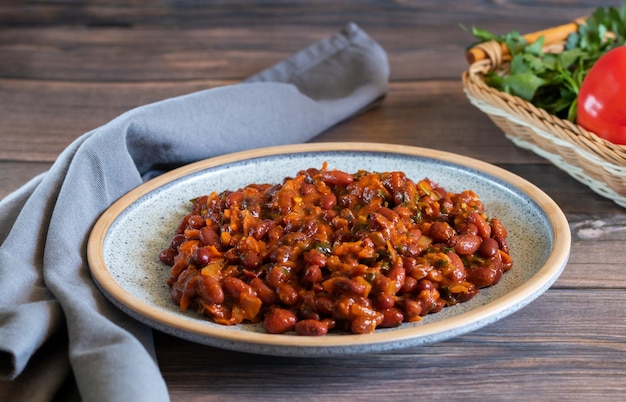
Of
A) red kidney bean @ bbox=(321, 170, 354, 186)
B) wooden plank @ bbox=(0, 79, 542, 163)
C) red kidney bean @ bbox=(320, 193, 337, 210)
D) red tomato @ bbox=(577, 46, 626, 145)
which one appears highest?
red tomato @ bbox=(577, 46, 626, 145)

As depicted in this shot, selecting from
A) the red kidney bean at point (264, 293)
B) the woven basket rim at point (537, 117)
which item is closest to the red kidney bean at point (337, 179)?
the red kidney bean at point (264, 293)

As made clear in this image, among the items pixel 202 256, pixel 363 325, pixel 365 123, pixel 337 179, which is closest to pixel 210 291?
pixel 202 256

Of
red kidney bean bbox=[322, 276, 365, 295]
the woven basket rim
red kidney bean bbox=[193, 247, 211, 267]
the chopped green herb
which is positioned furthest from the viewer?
the chopped green herb

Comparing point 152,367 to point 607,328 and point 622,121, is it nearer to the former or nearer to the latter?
point 607,328

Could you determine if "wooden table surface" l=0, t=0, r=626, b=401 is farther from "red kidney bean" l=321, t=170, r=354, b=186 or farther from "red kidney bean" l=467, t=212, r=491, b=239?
"red kidney bean" l=321, t=170, r=354, b=186

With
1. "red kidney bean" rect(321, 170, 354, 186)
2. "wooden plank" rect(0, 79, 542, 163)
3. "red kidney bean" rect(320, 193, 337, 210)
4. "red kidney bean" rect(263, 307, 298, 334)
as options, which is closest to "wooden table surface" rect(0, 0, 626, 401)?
"wooden plank" rect(0, 79, 542, 163)

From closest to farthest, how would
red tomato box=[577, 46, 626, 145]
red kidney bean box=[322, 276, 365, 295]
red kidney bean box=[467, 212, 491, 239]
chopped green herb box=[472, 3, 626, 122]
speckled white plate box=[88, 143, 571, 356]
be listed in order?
speckled white plate box=[88, 143, 571, 356]
red kidney bean box=[322, 276, 365, 295]
red kidney bean box=[467, 212, 491, 239]
red tomato box=[577, 46, 626, 145]
chopped green herb box=[472, 3, 626, 122]
